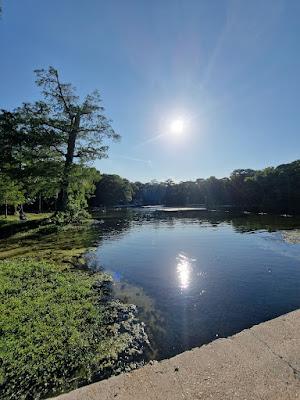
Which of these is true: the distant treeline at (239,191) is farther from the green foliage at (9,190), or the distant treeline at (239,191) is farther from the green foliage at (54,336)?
the green foliage at (54,336)

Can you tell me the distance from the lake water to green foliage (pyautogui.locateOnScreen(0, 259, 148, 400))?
4.87 feet

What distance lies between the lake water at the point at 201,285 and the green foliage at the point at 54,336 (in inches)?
58.5

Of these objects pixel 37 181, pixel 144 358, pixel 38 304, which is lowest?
pixel 144 358

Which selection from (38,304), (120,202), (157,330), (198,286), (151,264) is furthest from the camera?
(120,202)

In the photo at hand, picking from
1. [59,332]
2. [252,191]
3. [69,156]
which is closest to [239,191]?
[252,191]

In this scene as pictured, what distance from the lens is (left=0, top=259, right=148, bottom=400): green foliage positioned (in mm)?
6809

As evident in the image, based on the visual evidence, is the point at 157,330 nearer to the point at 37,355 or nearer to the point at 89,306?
the point at 89,306

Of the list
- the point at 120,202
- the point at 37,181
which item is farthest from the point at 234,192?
the point at 37,181

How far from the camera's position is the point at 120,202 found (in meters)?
160

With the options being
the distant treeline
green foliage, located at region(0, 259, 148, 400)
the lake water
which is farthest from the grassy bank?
the distant treeline

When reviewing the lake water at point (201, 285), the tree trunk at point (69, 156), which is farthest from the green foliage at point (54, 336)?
the tree trunk at point (69, 156)

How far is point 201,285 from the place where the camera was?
14.4m

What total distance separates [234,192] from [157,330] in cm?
12897

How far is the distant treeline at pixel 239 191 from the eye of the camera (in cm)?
8400
